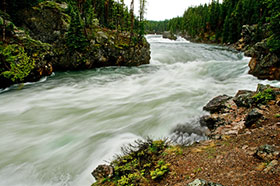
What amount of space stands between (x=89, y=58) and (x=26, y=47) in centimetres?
497

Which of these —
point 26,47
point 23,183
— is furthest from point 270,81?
point 26,47

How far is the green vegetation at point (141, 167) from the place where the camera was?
8.63ft

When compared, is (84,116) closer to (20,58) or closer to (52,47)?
(20,58)

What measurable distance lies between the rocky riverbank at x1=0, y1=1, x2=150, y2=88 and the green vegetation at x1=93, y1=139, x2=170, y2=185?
27.7 feet

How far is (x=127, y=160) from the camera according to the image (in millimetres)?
3229

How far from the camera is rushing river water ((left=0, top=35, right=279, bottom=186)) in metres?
3.83

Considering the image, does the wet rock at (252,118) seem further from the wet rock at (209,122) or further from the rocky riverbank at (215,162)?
the wet rock at (209,122)

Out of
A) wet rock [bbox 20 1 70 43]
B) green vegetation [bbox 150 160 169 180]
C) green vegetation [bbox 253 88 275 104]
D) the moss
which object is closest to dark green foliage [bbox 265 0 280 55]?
green vegetation [bbox 253 88 275 104]

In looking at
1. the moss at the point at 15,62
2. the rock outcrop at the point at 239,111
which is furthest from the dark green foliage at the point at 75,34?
the rock outcrop at the point at 239,111

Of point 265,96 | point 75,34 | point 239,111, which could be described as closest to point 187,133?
point 239,111

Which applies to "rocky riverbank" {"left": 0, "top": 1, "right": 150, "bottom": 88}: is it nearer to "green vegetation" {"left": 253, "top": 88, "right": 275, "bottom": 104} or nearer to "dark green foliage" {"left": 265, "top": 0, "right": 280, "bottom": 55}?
"dark green foliage" {"left": 265, "top": 0, "right": 280, "bottom": 55}

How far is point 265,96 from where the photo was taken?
5.12 m

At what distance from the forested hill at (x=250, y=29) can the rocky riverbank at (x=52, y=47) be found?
6.23 metres

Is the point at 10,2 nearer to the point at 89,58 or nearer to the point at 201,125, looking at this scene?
the point at 89,58
